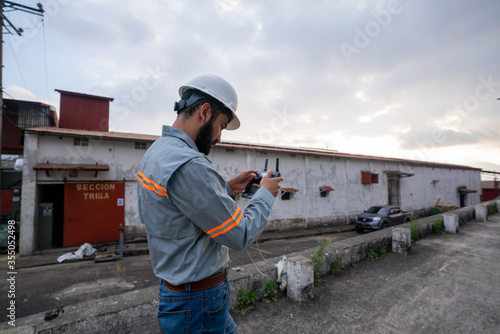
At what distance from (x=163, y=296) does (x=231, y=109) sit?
1220 mm

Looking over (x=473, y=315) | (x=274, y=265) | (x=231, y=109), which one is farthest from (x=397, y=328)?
(x=231, y=109)

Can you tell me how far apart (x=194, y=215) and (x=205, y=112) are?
669 millimetres

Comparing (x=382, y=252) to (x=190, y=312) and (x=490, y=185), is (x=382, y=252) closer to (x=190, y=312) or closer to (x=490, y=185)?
(x=190, y=312)

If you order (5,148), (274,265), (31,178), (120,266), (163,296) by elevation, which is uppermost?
(5,148)

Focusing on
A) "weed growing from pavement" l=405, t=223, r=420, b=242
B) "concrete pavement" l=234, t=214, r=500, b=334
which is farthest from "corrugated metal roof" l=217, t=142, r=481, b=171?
"concrete pavement" l=234, t=214, r=500, b=334

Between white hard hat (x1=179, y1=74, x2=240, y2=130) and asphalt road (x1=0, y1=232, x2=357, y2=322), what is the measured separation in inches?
145

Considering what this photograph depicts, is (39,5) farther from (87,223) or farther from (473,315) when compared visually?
(473,315)

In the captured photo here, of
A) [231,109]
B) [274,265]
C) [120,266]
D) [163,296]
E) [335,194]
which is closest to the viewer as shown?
[163,296]

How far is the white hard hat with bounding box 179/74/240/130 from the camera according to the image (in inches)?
Result: 56.6

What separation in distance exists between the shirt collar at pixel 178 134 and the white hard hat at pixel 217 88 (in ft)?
1.00

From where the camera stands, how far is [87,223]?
8.64 metres

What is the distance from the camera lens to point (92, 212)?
872cm

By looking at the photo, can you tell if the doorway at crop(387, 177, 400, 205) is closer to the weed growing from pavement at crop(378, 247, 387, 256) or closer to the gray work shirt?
the weed growing from pavement at crop(378, 247, 387, 256)

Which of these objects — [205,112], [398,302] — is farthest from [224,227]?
[398,302]
